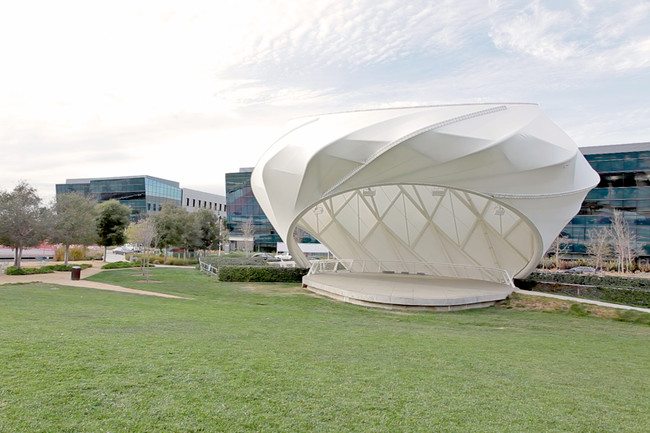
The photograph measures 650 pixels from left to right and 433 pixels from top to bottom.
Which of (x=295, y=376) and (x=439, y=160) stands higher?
(x=439, y=160)

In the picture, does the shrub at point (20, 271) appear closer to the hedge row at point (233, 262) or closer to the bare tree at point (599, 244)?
the hedge row at point (233, 262)

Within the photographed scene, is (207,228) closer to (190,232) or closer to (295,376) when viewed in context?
(190,232)

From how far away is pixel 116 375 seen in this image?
20.1ft

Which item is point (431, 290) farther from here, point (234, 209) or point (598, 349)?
point (234, 209)

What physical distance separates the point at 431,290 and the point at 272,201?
8.45m

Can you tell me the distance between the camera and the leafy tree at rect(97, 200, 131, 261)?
4750cm

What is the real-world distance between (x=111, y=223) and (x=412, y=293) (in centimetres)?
3865

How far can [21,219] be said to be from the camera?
1080 inches

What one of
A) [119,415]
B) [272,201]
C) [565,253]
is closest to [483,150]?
[272,201]

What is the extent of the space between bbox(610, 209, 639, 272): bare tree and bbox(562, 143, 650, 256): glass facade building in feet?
3.83

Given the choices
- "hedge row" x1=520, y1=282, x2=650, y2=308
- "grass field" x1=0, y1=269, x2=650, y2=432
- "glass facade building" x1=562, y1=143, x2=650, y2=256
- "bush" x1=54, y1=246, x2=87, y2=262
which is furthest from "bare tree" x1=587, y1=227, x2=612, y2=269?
"bush" x1=54, y1=246, x2=87, y2=262

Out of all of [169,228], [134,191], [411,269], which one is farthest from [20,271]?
[134,191]

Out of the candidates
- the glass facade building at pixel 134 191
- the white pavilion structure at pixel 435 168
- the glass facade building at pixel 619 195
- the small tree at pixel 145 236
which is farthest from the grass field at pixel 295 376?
the glass facade building at pixel 134 191

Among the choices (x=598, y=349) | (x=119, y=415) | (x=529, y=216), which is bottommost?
(x=598, y=349)
